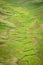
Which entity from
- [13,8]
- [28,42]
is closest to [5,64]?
[28,42]

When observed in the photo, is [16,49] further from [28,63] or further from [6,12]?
[6,12]

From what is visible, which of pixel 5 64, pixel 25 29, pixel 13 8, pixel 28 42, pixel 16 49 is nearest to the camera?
pixel 5 64

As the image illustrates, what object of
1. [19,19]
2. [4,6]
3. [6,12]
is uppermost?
[4,6]

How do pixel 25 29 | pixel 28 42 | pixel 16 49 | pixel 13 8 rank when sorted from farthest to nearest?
pixel 13 8 < pixel 25 29 < pixel 28 42 < pixel 16 49

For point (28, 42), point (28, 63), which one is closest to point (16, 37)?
point (28, 42)

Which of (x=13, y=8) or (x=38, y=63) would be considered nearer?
(x=38, y=63)

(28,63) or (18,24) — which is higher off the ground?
(18,24)
